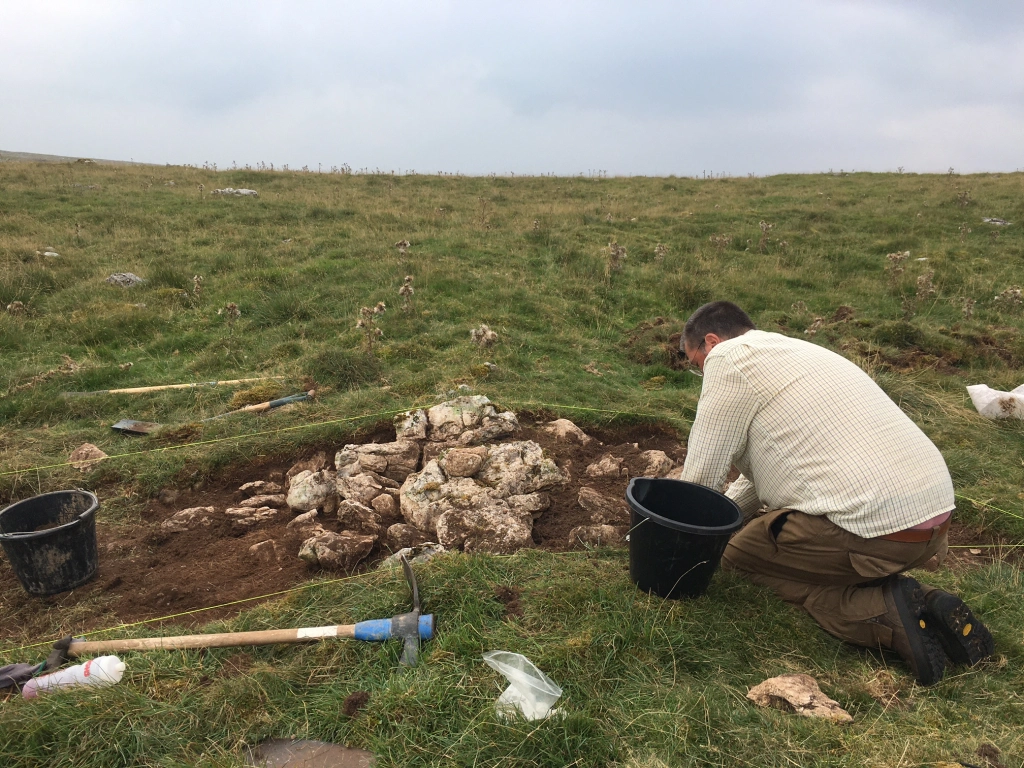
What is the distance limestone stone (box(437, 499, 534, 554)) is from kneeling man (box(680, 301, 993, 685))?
110cm

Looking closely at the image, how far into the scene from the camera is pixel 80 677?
8.10ft

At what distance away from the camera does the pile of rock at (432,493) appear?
360 cm

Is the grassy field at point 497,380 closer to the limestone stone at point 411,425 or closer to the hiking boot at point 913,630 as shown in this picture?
the hiking boot at point 913,630

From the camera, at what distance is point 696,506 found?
10.0 ft

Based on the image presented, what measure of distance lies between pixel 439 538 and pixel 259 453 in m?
2.02

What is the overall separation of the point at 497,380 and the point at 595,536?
2.67m

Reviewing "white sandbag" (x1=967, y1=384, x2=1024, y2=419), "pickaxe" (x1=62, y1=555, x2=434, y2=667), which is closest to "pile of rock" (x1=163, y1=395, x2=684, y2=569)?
"pickaxe" (x1=62, y1=555, x2=434, y2=667)

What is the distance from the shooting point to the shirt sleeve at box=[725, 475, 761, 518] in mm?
3334

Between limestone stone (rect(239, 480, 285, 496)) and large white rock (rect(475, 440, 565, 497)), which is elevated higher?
large white rock (rect(475, 440, 565, 497))

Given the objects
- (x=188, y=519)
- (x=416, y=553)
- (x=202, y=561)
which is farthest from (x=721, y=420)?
(x=188, y=519)

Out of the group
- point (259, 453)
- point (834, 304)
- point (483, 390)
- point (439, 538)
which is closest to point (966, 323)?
point (834, 304)

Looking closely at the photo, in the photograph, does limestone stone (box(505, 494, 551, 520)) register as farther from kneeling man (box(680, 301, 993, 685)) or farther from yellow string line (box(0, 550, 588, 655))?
kneeling man (box(680, 301, 993, 685))

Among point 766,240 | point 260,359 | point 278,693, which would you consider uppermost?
point 766,240

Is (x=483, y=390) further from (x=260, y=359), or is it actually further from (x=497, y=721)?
(x=497, y=721)
